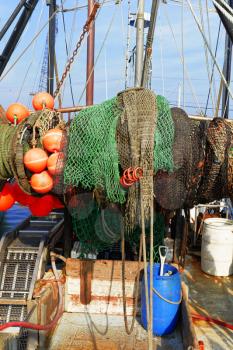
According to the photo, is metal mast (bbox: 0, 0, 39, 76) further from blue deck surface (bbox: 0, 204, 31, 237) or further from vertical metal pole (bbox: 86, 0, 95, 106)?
blue deck surface (bbox: 0, 204, 31, 237)

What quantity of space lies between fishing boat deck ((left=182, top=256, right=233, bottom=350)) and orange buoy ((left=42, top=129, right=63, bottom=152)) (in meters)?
3.50

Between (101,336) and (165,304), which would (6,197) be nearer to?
(101,336)

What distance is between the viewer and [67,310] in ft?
19.4

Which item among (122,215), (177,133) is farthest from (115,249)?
(177,133)

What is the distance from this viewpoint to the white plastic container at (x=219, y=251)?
7.41 meters

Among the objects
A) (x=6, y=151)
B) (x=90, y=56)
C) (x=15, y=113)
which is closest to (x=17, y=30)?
(x=90, y=56)

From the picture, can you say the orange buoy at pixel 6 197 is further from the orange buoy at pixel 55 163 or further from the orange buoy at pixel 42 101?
the orange buoy at pixel 42 101

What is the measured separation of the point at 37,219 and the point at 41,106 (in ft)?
11.9

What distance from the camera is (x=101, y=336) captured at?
5.26 meters

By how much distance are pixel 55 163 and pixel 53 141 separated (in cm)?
28

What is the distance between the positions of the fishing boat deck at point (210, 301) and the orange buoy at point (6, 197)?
341 cm

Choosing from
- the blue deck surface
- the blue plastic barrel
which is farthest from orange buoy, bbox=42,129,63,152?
the blue deck surface

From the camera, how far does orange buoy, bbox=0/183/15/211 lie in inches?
186

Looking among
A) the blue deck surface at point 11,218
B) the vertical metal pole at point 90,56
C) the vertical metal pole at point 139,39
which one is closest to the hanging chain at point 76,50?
the vertical metal pole at point 139,39
